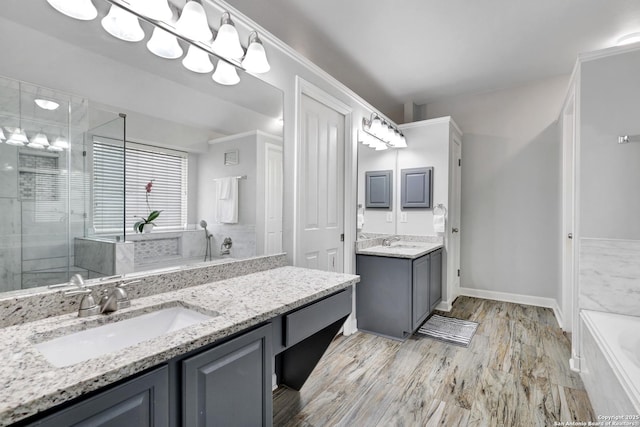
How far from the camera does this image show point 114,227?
1278mm

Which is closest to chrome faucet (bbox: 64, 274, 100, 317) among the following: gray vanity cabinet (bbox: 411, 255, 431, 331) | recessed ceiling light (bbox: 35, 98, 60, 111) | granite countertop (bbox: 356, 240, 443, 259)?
recessed ceiling light (bbox: 35, 98, 60, 111)

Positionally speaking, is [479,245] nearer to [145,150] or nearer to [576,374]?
[576,374]

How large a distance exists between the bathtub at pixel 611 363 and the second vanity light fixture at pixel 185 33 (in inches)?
90.7

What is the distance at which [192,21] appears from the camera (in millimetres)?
1406

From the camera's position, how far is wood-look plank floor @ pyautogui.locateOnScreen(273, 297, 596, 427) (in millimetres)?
1788

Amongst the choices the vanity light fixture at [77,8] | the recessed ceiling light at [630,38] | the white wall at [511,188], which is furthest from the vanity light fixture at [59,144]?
the white wall at [511,188]

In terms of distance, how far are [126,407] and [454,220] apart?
387cm

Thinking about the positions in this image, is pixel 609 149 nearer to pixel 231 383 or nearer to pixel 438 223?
pixel 438 223

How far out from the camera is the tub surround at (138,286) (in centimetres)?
103

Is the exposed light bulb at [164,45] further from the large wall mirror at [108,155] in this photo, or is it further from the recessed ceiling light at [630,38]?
the recessed ceiling light at [630,38]

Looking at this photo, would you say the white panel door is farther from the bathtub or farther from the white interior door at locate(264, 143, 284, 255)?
the bathtub

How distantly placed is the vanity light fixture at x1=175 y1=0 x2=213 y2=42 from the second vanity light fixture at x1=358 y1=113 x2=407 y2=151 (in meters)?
1.95

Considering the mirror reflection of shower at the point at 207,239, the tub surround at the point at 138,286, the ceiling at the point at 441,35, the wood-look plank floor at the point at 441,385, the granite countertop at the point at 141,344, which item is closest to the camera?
the granite countertop at the point at 141,344

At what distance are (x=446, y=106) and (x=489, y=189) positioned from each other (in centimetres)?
129
